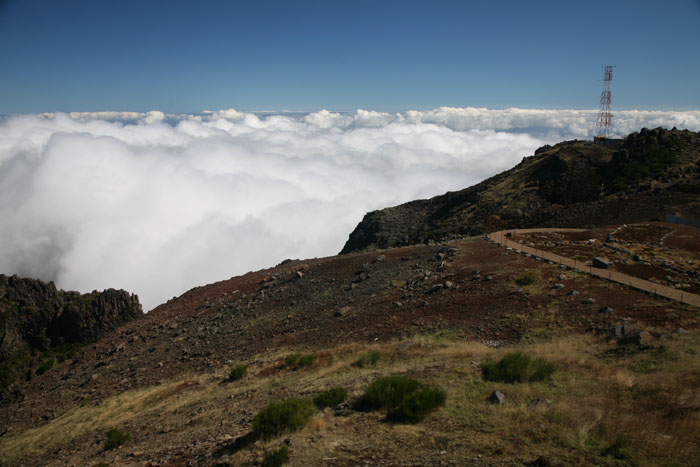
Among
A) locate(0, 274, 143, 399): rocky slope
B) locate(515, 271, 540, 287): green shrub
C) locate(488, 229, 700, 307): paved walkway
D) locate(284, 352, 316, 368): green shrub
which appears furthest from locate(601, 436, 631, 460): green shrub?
locate(0, 274, 143, 399): rocky slope

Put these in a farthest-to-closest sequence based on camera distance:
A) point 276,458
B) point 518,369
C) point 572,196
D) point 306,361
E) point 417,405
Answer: point 572,196
point 306,361
point 518,369
point 417,405
point 276,458

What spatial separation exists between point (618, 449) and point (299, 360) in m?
8.84

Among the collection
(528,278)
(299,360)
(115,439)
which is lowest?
(115,439)

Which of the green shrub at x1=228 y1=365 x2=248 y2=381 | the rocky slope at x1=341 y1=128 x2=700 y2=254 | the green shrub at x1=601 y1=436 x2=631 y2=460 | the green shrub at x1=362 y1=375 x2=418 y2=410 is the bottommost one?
the green shrub at x1=228 y1=365 x2=248 y2=381

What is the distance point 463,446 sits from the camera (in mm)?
6016

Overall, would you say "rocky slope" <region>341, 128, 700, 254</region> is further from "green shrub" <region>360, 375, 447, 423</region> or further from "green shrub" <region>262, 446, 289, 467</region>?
"green shrub" <region>262, 446, 289, 467</region>

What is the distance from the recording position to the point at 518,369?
27.2 feet

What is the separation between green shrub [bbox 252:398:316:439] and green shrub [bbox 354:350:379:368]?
3.19m

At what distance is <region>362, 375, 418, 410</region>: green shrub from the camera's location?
7691mm

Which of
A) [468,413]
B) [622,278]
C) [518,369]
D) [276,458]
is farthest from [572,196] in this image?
[276,458]

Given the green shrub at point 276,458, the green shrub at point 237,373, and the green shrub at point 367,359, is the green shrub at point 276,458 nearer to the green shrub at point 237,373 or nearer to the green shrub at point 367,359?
the green shrub at point 367,359

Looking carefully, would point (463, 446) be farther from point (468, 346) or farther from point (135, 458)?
point (135, 458)

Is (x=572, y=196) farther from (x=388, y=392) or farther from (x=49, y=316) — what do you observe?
(x=49, y=316)

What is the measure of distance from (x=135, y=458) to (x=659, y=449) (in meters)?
9.66
